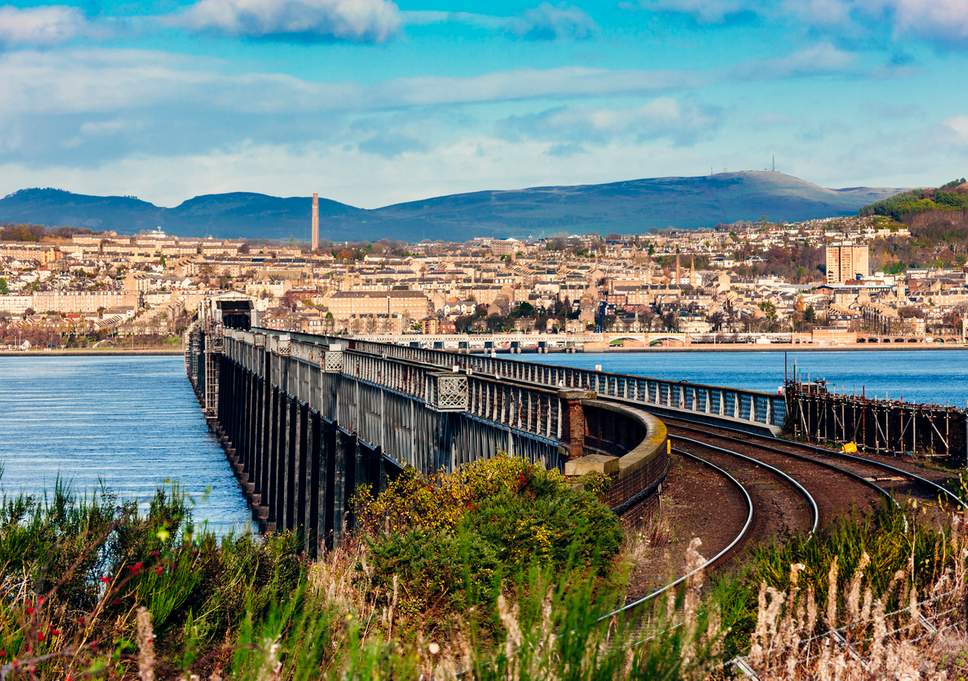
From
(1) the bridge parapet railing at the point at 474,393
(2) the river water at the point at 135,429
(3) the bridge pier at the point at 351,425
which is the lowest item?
(2) the river water at the point at 135,429

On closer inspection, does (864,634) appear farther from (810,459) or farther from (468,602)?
(810,459)

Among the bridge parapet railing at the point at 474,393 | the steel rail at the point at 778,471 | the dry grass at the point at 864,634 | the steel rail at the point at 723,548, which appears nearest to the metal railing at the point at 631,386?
the bridge parapet railing at the point at 474,393

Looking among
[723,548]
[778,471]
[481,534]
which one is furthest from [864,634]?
[778,471]

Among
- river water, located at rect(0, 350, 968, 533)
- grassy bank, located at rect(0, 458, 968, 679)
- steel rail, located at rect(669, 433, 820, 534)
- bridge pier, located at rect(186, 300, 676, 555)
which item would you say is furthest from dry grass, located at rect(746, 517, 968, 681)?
bridge pier, located at rect(186, 300, 676, 555)

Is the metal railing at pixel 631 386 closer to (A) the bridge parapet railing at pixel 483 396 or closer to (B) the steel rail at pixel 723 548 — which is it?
(A) the bridge parapet railing at pixel 483 396

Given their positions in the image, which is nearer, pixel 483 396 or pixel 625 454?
pixel 625 454

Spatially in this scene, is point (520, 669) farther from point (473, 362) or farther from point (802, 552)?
point (473, 362)
